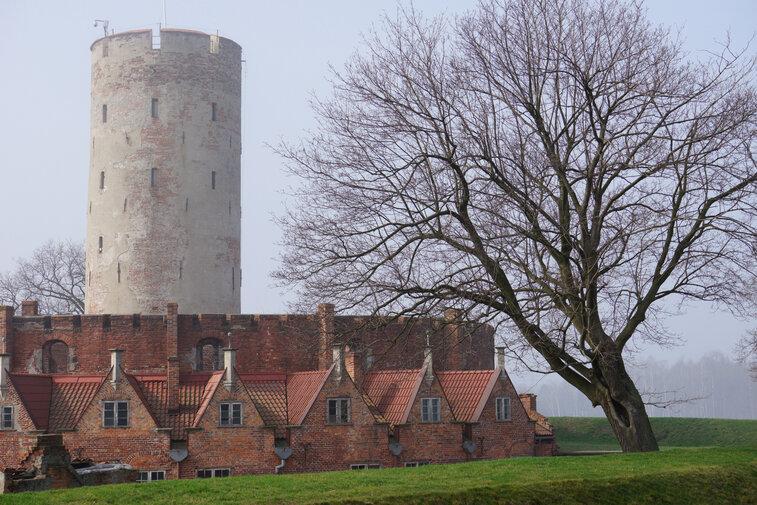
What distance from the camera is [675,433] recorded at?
53344 mm

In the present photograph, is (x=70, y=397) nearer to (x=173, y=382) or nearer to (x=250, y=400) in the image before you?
(x=173, y=382)

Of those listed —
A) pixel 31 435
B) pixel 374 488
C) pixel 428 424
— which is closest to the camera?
pixel 374 488

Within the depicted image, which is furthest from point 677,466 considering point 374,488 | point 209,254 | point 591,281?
point 209,254

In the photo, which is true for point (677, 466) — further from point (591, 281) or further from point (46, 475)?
point (46, 475)

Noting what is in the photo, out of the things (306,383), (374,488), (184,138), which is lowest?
(374,488)

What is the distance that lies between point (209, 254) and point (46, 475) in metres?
24.5

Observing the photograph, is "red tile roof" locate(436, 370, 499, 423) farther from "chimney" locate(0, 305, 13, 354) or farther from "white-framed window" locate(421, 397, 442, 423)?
"chimney" locate(0, 305, 13, 354)

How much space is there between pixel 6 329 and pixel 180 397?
795cm

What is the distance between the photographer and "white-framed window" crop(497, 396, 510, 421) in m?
37.2

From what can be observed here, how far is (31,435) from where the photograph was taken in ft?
108

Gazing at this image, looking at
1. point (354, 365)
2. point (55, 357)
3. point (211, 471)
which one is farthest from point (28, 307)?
point (354, 365)

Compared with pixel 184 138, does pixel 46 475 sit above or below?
below

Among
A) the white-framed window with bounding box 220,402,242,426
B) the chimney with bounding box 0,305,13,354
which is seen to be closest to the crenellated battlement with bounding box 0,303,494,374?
the chimney with bounding box 0,305,13,354

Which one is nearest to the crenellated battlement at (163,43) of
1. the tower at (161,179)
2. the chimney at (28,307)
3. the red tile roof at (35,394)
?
the tower at (161,179)
